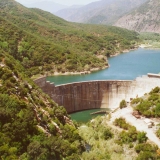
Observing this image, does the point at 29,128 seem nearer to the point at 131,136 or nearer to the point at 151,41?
the point at 131,136

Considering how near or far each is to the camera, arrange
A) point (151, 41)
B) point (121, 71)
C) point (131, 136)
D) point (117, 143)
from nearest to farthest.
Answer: point (117, 143)
point (131, 136)
point (121, 71)
point (151, 41)

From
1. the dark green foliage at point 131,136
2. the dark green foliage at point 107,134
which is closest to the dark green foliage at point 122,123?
the dark green foliage at point 131,136

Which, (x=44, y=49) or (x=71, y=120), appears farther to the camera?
(x=44, y=49)

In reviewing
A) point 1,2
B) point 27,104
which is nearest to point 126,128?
point 27,104

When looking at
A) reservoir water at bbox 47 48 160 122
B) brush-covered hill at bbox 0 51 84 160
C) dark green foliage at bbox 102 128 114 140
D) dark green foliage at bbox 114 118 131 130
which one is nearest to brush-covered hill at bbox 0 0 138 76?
reservoir water at bbox 47 48 160 122

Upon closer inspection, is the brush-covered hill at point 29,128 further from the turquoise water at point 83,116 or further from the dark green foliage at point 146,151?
the turquoise water at point 83,116

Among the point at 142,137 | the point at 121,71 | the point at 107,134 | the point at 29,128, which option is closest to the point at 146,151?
the point at 142,137
